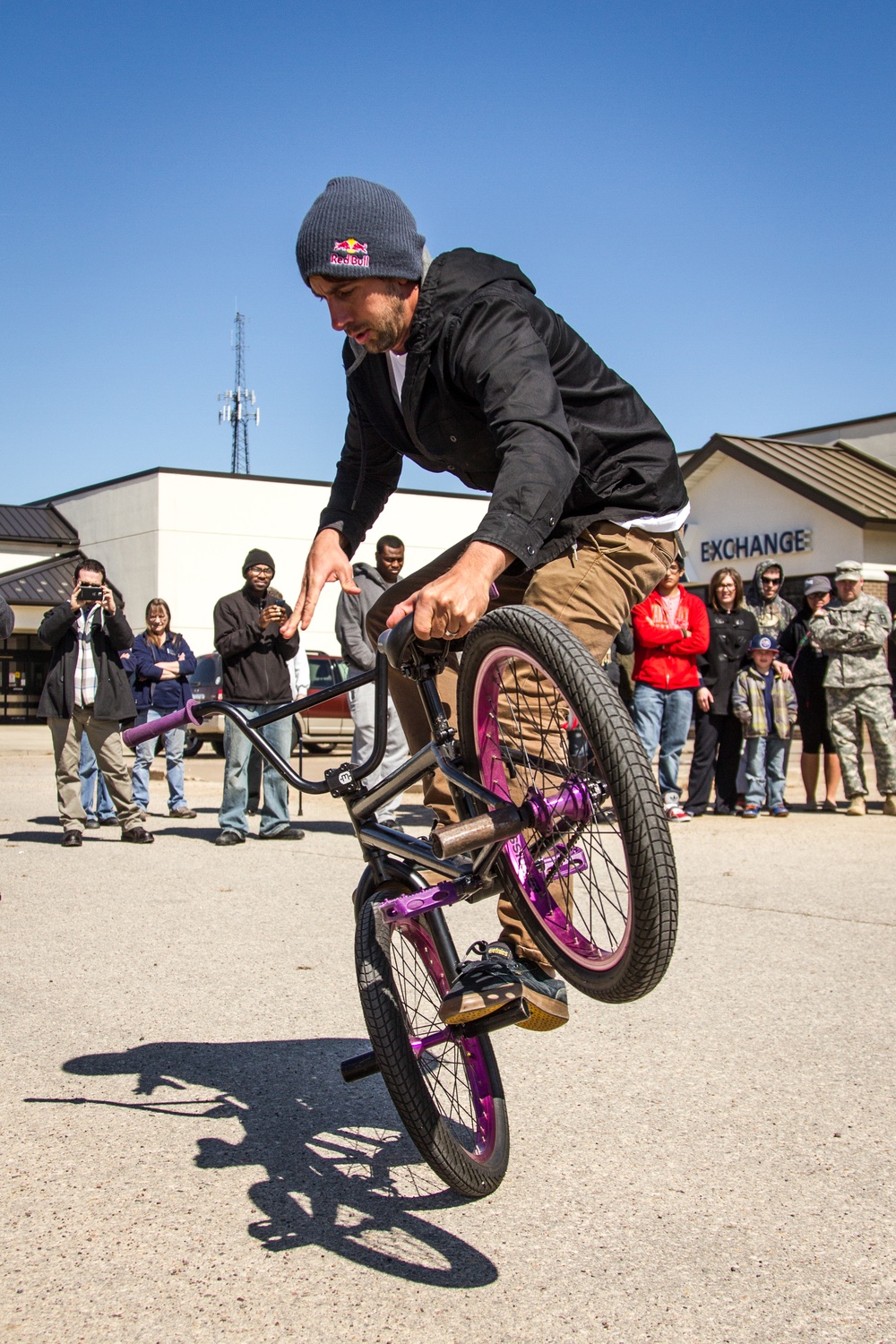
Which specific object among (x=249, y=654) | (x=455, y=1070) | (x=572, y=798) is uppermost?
(x=249, y=654)

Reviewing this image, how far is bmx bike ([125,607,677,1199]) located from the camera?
2.43 m

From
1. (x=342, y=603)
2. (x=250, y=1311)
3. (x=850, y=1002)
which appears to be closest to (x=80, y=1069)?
(x=250, y=1311)

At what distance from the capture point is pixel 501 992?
2.63 meters

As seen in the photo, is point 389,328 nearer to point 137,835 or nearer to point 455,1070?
point 455,1070

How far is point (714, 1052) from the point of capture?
4.12m

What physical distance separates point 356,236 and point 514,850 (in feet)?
4.80

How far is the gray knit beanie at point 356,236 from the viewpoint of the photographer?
281 centimetres

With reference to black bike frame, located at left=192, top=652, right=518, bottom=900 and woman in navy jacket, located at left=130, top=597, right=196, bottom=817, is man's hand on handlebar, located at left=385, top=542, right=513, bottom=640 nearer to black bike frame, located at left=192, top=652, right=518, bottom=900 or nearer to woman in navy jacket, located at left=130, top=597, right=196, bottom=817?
black bike frame, located at left=192, top=652, right=518, bottom=900

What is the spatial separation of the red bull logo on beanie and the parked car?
571 inches

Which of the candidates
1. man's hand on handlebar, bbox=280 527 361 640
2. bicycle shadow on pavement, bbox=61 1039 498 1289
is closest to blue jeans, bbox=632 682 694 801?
bicycle shadow on pavement, bbox=61 1039 498 1289

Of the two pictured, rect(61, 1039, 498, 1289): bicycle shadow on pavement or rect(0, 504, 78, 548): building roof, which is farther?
rect(0, 504, 78, 548): building roof

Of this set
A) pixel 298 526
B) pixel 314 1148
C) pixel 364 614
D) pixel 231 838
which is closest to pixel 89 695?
pixel 231 838

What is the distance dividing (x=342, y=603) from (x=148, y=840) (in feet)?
7.71

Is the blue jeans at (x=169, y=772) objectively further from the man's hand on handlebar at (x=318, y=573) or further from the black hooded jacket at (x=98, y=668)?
the man's hand on handlebar at (x=318, y=573)
